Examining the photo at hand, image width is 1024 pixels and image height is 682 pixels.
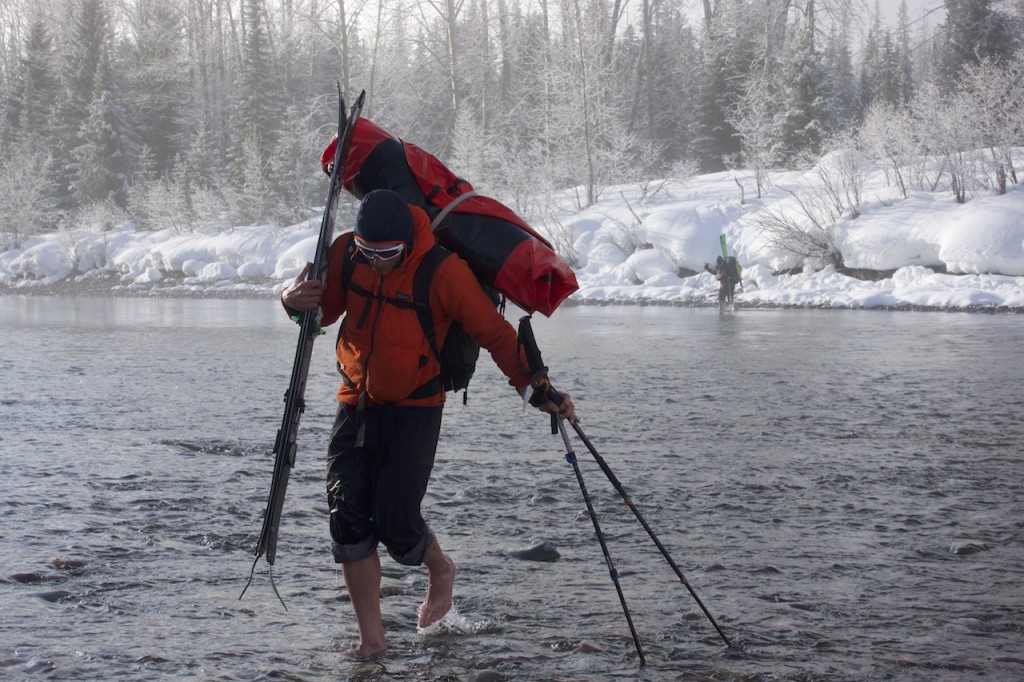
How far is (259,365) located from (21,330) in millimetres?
8920

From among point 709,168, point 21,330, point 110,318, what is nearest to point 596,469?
point 21,330

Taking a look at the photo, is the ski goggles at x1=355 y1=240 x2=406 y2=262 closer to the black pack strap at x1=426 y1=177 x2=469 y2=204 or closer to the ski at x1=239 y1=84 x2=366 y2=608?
the ski at x1=239 y1=84 x2=366 y2=608

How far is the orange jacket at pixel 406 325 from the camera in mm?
4039

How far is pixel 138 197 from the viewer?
2250 inches

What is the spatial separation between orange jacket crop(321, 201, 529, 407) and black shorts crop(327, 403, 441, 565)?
0.26 ft

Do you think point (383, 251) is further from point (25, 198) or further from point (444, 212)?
point (25, 198)

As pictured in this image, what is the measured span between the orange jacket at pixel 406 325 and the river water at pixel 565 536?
100cm

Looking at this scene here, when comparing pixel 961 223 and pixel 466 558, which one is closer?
pixel 466 558

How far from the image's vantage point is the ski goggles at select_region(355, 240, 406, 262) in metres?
3.91

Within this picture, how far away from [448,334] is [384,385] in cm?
34

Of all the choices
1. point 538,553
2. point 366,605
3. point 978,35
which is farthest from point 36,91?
point 366,605

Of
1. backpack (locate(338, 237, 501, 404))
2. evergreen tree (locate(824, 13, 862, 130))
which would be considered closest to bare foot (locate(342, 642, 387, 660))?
backpack (locate(338, 237, 501, 404))

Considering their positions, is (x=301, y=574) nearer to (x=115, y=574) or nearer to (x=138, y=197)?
(x=115, y=574)

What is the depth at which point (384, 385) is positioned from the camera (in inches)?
160
